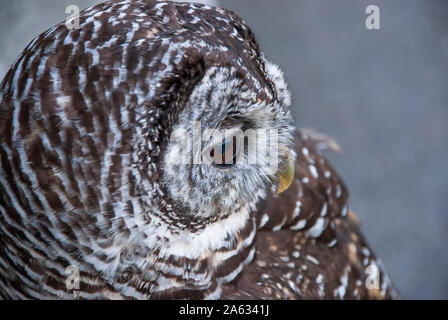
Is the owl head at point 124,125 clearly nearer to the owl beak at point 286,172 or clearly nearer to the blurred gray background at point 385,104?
the owl beak at point 286,172

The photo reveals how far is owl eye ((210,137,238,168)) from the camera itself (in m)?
1.53

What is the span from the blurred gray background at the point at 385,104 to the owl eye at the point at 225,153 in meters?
2.62

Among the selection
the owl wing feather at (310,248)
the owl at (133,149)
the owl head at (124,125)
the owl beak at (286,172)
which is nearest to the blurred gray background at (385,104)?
the owl wing feather at (310,248)

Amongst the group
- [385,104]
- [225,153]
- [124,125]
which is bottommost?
[385,104]

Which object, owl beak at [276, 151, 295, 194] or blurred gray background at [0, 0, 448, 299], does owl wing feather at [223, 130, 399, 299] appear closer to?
owl beak at [276, 151, 295, 194]

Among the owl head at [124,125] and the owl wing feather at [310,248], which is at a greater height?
the owl head at [124,125]

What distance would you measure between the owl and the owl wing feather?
29cm

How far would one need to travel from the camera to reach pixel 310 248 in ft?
7.34

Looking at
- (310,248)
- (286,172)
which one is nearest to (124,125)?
(286,172)

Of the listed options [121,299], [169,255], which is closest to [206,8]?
[169,255]

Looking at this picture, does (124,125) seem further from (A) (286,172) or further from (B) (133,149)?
(A) (286,172)

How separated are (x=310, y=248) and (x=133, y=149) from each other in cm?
116

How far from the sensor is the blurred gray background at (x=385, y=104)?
165 inches

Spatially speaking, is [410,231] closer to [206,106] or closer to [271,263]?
[271,263]
